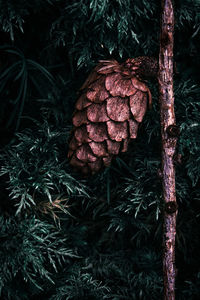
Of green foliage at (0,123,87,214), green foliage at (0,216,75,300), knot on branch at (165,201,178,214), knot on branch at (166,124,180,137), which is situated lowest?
green foliage at (0,216,75,300)

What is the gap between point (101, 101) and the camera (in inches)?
15.8

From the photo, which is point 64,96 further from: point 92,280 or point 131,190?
point 92,280

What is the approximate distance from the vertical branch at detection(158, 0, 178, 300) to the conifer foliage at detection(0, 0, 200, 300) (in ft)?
0.43

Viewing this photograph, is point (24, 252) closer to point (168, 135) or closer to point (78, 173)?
point (78, 173)

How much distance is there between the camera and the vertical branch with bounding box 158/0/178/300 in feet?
1.22

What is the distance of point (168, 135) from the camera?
1.26ft

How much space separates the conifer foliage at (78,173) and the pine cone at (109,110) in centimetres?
12

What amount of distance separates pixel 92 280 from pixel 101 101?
0.35m

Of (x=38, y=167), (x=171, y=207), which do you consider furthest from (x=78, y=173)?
(x=171, y=207)

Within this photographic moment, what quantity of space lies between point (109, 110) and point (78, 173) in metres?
0.17

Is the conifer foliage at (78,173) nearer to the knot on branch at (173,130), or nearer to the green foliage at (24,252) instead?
the green foliage at (24,252)

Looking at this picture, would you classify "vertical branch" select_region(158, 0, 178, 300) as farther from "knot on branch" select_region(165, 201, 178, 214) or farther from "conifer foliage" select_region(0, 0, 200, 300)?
"conifer foliage" select_region(0, 0, 200, 300)

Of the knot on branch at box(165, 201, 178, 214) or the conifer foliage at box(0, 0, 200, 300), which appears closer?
the knot on branch at box(165, 201, 178, 214)

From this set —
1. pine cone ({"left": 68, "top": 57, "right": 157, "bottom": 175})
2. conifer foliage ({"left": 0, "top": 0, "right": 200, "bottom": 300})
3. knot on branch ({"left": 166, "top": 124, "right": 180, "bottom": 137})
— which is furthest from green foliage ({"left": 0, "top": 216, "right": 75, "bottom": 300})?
knot on branch ({"left": 166, "top": 124, "right": 180, "bottom": 137})
